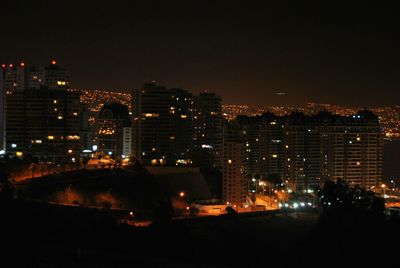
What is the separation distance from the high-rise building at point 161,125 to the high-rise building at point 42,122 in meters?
2.93

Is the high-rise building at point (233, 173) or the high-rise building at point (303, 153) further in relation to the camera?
the high-rise building at point (303, 153)

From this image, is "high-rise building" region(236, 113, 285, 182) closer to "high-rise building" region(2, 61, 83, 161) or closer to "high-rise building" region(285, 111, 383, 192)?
"high-rise building" region(285, 111, 383, 192)

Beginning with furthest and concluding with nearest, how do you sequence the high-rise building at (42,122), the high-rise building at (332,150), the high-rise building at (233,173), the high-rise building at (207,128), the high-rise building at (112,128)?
1. the high-rise building at (112,128)
2. the high-rise building at (207,128)
3. the high-rise building at (42,122)
4. the high-rise building at (332,150)
5. the high-rise building at (233,173)

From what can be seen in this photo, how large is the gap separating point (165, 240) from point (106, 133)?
90.1 feet

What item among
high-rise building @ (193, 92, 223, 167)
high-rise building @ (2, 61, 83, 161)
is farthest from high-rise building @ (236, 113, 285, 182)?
high-rise building @ (2, 61, 83, 161)

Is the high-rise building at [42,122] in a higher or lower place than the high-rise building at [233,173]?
higher

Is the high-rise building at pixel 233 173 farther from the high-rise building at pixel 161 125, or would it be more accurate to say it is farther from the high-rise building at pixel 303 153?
the high-rise building at pixel 161 125

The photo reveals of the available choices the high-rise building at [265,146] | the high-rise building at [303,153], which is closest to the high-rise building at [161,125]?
the high-rise building at [265,146]

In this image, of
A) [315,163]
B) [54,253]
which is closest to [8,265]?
[54,253]

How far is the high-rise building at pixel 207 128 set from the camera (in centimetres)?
3186

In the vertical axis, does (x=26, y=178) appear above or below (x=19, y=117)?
below

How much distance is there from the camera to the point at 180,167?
85.8ft

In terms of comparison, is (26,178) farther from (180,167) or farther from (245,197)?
(245,197)

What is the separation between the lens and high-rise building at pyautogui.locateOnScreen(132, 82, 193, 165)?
102 feet
